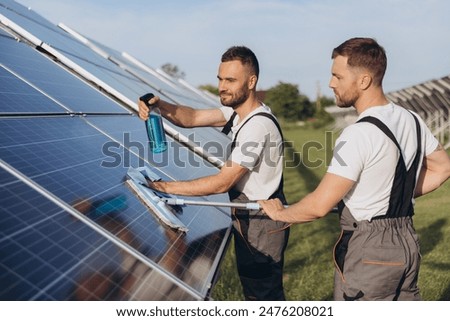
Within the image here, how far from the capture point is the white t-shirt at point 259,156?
133 inches

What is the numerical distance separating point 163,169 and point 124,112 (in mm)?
1278

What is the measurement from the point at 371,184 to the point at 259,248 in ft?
3.81

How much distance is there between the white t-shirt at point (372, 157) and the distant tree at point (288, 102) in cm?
6590

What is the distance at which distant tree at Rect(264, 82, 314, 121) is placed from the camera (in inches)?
2699

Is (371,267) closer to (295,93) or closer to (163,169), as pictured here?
(163,169)

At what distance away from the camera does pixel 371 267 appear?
2.88 metres

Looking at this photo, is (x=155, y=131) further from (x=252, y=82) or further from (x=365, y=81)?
(x=365, y=81)

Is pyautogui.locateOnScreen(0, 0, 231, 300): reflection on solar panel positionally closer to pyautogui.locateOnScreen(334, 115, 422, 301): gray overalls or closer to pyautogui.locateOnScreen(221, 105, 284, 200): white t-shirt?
pyautogui.locateOnScreen(221, 105, 284, 200): white t-shirt

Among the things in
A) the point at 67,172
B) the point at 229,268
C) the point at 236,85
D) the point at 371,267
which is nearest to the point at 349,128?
the point at 371,267

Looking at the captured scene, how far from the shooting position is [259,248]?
364 centimetres

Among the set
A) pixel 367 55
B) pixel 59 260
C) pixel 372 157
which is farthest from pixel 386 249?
pixel 59 260

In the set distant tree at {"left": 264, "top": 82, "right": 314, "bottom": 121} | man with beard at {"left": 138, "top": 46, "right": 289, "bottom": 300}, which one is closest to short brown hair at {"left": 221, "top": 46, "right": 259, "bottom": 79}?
man with beard at {"left": 138, "top": 46, "right": 289, "bottom": 300}

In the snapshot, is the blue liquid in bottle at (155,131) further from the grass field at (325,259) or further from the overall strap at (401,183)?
the grass field at (325,259)
